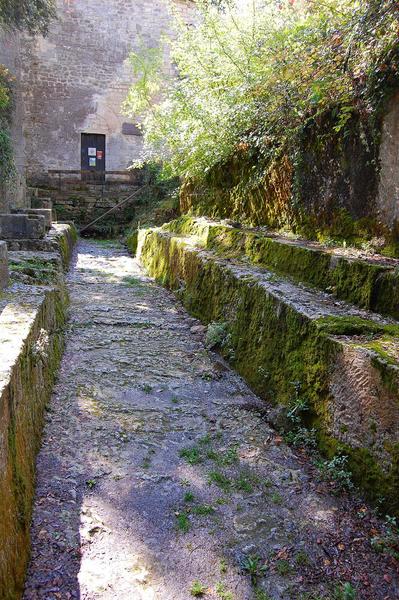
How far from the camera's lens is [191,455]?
2650 mm

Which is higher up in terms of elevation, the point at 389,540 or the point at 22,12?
the point at 22,12

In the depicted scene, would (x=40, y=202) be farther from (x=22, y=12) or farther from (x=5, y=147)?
(x=22, y=12)

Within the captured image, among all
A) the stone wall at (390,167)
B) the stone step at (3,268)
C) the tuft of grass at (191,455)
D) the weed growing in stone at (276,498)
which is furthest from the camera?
the stone wall at (390,167)

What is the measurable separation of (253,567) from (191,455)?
32.5 inches

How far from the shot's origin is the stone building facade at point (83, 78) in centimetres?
1797

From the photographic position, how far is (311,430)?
272 centimetres

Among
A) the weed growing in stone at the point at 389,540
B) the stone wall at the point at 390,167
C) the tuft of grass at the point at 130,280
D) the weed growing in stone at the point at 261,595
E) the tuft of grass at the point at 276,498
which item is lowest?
the weed growing in stone at the point at 261,595

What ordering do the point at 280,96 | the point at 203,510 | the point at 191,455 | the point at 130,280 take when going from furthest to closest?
the point at 130,280, the point at 280,96, the point at 191,455, the point at 203,510

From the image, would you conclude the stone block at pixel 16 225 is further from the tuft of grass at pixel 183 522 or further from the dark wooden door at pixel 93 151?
the dark wooden door at pixel 93 151

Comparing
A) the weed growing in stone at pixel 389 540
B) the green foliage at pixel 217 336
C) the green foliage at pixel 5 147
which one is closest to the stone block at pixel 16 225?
the green foliage at pixel 217 336

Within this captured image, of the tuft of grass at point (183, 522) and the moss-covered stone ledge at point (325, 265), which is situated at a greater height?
the moss-covered stone ledge at point (325, 265)

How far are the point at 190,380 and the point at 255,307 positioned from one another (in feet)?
2.53

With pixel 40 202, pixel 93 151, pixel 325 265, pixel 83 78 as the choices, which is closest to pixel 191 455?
pixel 325 265

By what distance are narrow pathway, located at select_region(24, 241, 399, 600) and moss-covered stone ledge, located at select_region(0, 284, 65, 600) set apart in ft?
0.41
